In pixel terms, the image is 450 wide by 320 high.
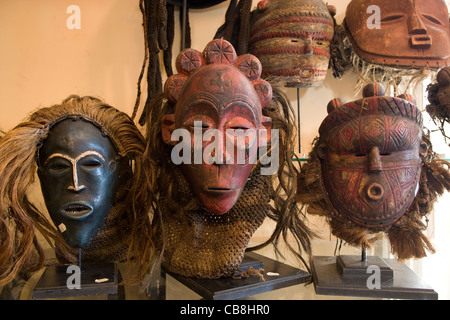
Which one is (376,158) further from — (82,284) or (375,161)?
(82,284)

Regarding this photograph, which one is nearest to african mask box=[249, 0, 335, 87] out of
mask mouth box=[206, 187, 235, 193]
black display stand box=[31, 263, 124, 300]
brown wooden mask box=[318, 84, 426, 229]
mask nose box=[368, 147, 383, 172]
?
brown wooden mask box=[318, 84, 426, 229]

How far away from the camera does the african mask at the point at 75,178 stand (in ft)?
3.25

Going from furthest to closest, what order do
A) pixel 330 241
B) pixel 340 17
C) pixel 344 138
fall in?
pixel 340 17 → pixel 330 241 → pixel 344 138

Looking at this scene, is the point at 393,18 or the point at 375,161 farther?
the point at 393,18

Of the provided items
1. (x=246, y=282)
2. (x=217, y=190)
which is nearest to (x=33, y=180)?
(x=217, y=190)

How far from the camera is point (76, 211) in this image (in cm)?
101

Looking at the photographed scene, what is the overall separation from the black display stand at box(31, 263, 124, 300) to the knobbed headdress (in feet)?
2.03

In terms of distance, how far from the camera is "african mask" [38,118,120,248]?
3.25ft

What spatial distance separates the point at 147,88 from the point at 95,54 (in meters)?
0.25

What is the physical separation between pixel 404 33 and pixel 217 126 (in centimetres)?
85

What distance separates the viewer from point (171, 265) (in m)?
1.07

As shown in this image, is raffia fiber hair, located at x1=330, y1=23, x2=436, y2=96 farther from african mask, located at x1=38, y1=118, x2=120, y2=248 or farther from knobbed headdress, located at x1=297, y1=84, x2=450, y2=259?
african mask, located at x1=38, y1=118, x2=120, y2=248

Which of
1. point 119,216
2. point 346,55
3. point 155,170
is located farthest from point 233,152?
point 346,55

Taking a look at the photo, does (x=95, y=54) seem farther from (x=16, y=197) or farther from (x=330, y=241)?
(x=330, y=241)
